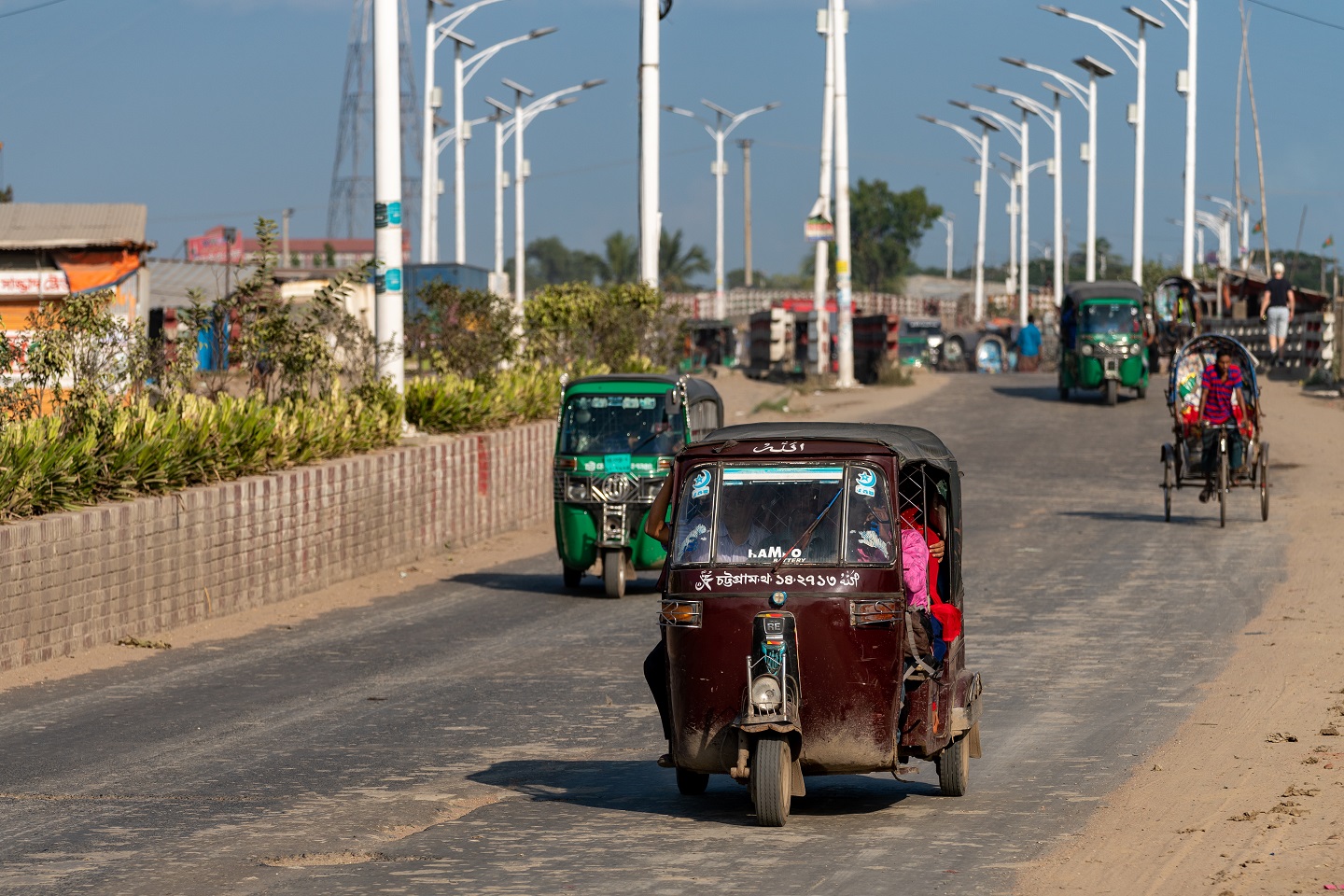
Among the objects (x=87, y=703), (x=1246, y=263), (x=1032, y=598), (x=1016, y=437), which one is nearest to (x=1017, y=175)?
(x=1246, y=263)

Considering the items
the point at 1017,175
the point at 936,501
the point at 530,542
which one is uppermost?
the point at 1017,175

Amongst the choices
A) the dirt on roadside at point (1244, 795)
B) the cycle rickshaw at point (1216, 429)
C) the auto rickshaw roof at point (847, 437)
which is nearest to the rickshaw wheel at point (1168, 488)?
the cycle rickshaw at point (1216, 429)

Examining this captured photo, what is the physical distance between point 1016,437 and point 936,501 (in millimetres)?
26549

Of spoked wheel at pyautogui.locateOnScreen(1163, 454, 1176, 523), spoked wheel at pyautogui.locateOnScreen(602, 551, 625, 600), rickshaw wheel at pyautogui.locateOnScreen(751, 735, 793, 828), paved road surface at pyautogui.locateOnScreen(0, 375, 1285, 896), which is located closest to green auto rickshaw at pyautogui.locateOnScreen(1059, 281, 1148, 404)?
spoked wheel at pyautogui.locateOnScreen(1163, 454, 1176, 523)

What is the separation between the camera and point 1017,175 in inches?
3499

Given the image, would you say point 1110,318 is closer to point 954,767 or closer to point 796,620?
point 954,767

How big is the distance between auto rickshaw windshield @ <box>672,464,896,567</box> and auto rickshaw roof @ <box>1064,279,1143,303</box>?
110ft

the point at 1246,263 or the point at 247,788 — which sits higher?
the point at 1246,263

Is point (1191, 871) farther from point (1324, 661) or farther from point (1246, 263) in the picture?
point (1246, 263)

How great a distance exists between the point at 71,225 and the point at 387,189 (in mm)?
8540

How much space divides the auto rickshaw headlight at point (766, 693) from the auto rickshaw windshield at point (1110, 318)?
110 feet

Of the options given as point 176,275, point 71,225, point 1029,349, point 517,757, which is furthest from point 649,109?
point 176,275

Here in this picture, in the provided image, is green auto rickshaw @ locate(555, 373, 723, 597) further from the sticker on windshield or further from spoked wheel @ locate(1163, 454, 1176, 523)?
the sticker on windshield

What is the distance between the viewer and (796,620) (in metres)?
8.70
